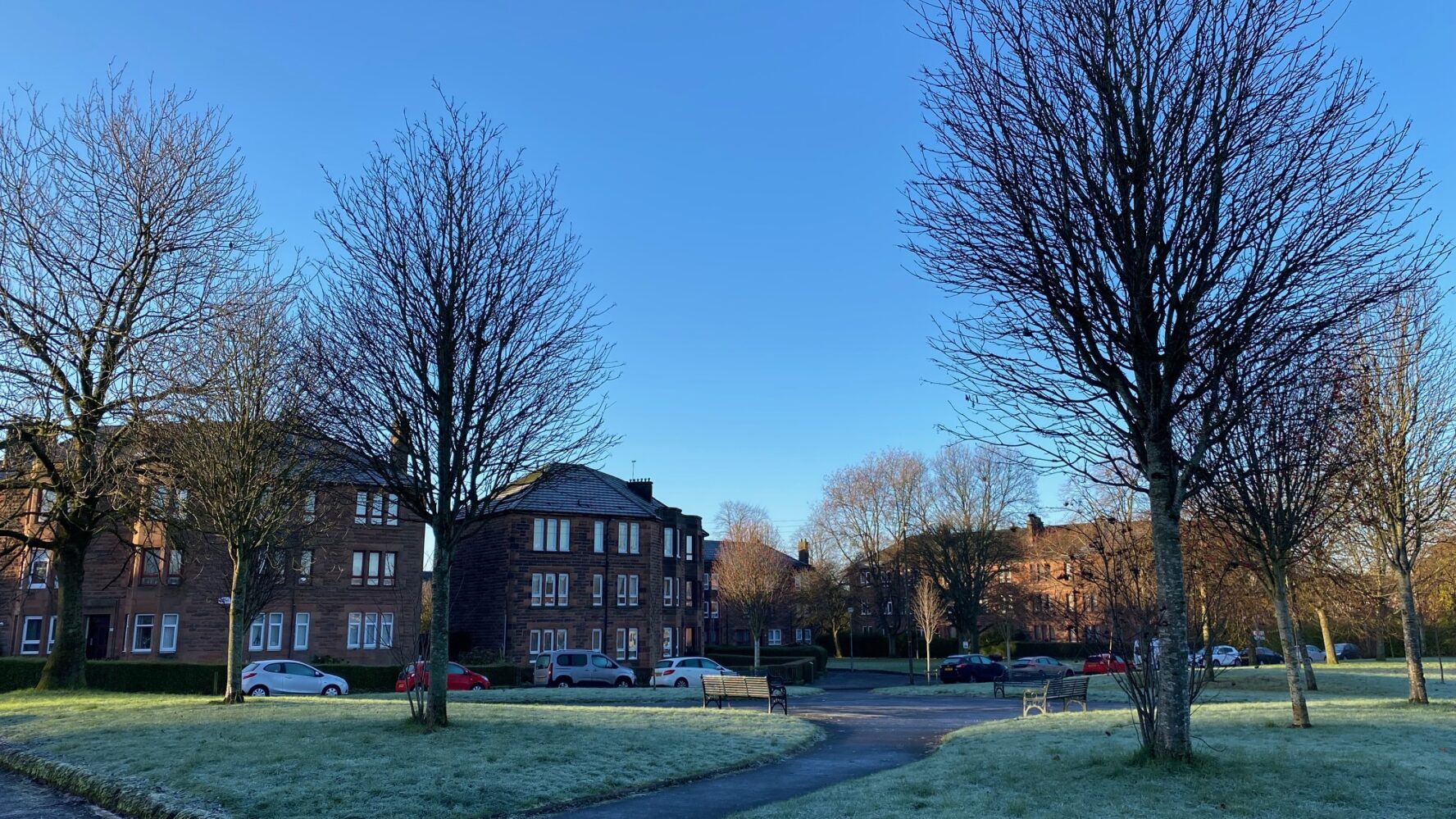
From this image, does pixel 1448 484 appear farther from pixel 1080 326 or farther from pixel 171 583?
pixel 171 583

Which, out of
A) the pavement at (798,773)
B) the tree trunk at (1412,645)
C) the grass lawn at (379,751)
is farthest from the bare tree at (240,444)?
the tree trunk at (1412,645)

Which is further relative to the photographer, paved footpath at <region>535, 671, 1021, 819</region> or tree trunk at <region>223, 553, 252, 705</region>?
tree trunk at <region>223, 553, 252, 705</region>

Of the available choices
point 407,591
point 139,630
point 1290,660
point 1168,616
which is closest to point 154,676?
point 139,630

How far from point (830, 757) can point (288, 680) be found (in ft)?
72.8

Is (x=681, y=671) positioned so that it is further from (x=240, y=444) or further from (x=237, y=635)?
(x=240, y=444)

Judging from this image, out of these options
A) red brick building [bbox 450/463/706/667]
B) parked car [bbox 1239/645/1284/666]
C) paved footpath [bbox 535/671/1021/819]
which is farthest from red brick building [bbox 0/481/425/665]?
parked car [bbox 1239/645/1284/666]

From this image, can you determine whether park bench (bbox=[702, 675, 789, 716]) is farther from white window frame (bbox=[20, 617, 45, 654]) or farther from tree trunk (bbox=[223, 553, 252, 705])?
white window frame (bbox=[20, 617, 45, 654])

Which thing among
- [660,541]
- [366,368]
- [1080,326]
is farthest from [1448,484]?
[660,541]

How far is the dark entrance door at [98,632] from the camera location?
141 ft

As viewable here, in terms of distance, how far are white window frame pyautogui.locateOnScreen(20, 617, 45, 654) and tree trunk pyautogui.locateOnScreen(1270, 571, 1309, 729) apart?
4940 cm

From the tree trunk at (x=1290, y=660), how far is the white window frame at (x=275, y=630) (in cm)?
4205

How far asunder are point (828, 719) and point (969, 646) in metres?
42.7

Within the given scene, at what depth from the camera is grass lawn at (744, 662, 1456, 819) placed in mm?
8391

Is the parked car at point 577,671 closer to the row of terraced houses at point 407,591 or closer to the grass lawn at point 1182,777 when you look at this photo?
the row of terraced houses at point 407,591
